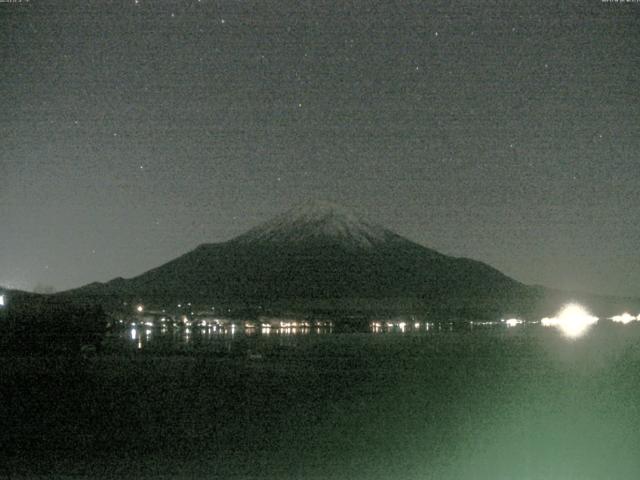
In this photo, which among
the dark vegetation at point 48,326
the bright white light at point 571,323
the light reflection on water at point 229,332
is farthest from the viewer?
the bright white light at point 571,323

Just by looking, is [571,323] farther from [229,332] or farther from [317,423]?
[317,423]

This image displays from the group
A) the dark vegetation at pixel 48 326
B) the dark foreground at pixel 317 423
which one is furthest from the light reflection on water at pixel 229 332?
the dark foreground at pixel 317 423

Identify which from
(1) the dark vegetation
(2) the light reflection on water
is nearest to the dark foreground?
→ (1) the dark vegetation

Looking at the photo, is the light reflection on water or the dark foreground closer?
the dark foreground

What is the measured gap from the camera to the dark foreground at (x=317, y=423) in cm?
1225

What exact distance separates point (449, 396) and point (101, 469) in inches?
439

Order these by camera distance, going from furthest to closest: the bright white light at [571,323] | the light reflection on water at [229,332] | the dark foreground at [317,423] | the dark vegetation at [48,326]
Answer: the bright white light at [571,323] < the light reflection on water at [229,332] < the dark vegetation at [48,326] < the dark foreground at [317,423]

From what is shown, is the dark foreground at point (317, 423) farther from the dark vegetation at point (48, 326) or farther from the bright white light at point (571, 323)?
the bright white light at point (571, 323)

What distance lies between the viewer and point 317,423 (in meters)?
16.6

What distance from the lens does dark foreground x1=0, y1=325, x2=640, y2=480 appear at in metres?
12.2

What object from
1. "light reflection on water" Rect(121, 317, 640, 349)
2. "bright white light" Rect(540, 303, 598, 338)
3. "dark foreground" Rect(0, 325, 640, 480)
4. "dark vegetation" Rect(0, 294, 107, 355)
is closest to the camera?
"dark foreground" Rect(0, 325, 640, 480)

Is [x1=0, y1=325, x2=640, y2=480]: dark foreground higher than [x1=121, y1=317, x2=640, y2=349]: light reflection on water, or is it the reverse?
[x1=121, y1=317, x2=640, y2=349]: light reflection on water

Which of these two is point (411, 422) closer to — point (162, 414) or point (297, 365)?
point (162, 414)

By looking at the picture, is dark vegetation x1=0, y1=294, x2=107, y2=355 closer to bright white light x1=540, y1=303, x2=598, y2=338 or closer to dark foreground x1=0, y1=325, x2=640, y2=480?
dark foreground x1=0, y1=325, x2=640, y2=480
